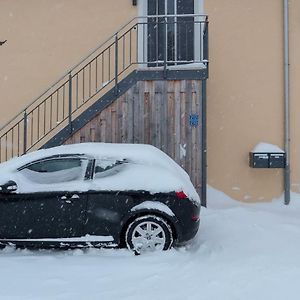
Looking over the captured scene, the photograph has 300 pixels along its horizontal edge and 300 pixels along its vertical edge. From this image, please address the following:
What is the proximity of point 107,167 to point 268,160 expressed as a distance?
4568 mm

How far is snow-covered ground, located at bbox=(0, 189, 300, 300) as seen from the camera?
4.65 metres

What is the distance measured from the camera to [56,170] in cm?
642

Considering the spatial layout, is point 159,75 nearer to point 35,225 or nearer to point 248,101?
point 248,101

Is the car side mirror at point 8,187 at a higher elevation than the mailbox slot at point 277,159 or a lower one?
lower

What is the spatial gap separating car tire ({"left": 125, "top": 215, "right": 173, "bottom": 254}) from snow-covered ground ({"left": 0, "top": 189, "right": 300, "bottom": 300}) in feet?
0.44

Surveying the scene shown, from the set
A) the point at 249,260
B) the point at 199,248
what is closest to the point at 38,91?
the point at 199,248

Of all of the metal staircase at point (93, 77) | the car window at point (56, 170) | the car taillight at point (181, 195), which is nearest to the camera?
the car taillight at point (181, 195)

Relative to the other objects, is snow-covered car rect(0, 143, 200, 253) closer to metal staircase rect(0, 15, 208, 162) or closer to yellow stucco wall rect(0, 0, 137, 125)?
metal staircase rect(0, 15, 208, 162)

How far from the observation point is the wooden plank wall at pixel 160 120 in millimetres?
8797

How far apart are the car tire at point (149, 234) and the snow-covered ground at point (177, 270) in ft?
0.44

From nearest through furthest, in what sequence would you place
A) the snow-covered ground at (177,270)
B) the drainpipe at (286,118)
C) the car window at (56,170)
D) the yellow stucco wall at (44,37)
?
the snow-covered ground at (177,270) → the car window at (56,170) → the drainpipe at (286,118) → the yellow stucco wall at (44,37)

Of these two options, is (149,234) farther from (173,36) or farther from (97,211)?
(173,36)

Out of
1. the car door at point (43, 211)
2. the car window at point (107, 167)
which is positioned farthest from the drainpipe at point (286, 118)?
the car door at point (43, 211)

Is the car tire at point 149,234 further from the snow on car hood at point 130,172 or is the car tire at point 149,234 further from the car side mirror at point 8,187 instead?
the car side mirror at point 8,187
